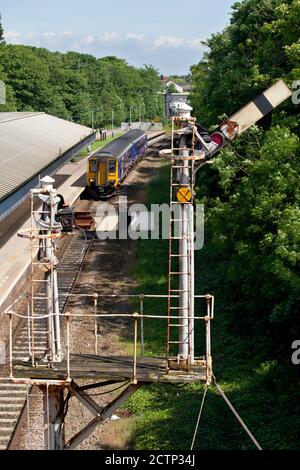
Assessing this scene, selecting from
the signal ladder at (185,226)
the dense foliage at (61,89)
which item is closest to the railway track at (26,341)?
the signal ladder at (185,226)

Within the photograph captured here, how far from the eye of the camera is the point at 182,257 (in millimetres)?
10156

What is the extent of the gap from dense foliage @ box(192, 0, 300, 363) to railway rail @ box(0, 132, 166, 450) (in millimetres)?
5414

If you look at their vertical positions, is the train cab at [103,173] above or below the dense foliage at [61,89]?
below

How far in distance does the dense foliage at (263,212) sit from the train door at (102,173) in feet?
39.2

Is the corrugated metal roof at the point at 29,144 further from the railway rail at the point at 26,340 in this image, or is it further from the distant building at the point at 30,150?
the railway rail at the point at 26,340

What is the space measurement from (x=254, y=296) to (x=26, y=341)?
24.2 ft

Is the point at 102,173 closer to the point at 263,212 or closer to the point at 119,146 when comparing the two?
the point at 119,146

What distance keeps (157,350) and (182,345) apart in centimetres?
931

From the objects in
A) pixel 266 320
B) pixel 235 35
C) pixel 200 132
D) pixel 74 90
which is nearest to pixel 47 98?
pixel 74 90

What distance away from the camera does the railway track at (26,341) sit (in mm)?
15445

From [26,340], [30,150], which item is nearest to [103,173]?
[30,150]

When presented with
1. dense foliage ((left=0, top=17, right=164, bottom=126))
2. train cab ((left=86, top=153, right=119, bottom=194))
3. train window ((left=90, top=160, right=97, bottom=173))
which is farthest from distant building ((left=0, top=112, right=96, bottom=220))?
dense foliage ((left=0, top=17, right=164, bottom=126))

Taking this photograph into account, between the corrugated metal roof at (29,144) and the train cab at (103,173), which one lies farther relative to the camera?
the train cab at (103,173)

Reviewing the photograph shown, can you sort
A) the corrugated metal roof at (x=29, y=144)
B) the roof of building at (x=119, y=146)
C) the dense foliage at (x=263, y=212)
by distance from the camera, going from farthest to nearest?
the roof of building at (x=119, y=146) < the corrugated metal roof at (x=29, y=144) < the dense foliage at (x=263, y=212)
